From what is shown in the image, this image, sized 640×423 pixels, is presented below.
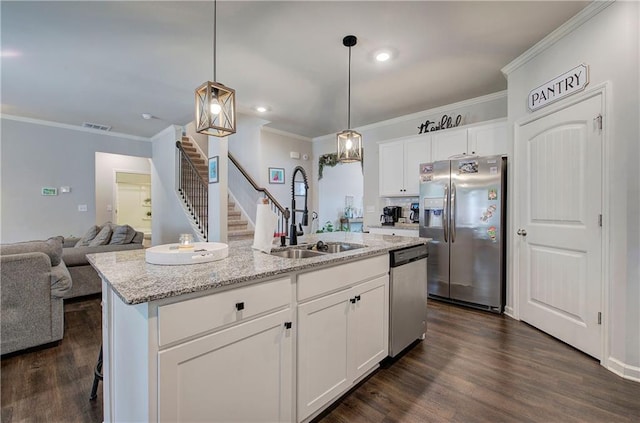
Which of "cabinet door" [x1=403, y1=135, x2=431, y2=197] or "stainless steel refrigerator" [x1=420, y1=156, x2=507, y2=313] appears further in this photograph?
"cabinet door" [x1=403, y1=135, x2=431, y2=197]

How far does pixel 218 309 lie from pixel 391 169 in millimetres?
3981

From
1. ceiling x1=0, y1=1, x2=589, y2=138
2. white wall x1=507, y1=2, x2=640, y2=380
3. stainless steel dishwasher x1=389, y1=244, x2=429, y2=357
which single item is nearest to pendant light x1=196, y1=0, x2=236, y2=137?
ceiling x1=0, y1=1, x2=589, y2=138

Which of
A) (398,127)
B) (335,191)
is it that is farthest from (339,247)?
(335,191)

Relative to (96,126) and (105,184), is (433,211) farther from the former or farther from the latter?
(105,184)

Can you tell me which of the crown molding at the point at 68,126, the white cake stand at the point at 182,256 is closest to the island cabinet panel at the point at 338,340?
the white cake stand at the point at 182,256

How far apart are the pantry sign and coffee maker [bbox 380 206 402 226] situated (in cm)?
235

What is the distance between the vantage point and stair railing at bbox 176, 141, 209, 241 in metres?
5.00

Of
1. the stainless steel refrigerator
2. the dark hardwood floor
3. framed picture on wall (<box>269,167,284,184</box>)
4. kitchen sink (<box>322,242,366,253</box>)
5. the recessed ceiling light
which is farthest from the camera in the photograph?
framed picture on wall (<box>269,167,284,184</box>)

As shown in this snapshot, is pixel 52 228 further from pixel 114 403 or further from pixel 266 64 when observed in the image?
pixel 114 403

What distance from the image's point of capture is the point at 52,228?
17.0ft

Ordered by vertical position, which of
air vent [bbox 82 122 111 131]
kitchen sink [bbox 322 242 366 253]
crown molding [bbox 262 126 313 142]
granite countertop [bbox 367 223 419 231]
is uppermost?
crown molding [bbox 262 126 313 142]

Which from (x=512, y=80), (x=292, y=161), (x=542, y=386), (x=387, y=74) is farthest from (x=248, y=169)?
(x=542, y=386)

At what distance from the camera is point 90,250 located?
3.87 m

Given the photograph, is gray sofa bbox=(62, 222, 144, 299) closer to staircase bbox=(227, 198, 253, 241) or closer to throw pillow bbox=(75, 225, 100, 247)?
throw pillow bbox=(75, 225, 100, 247)
